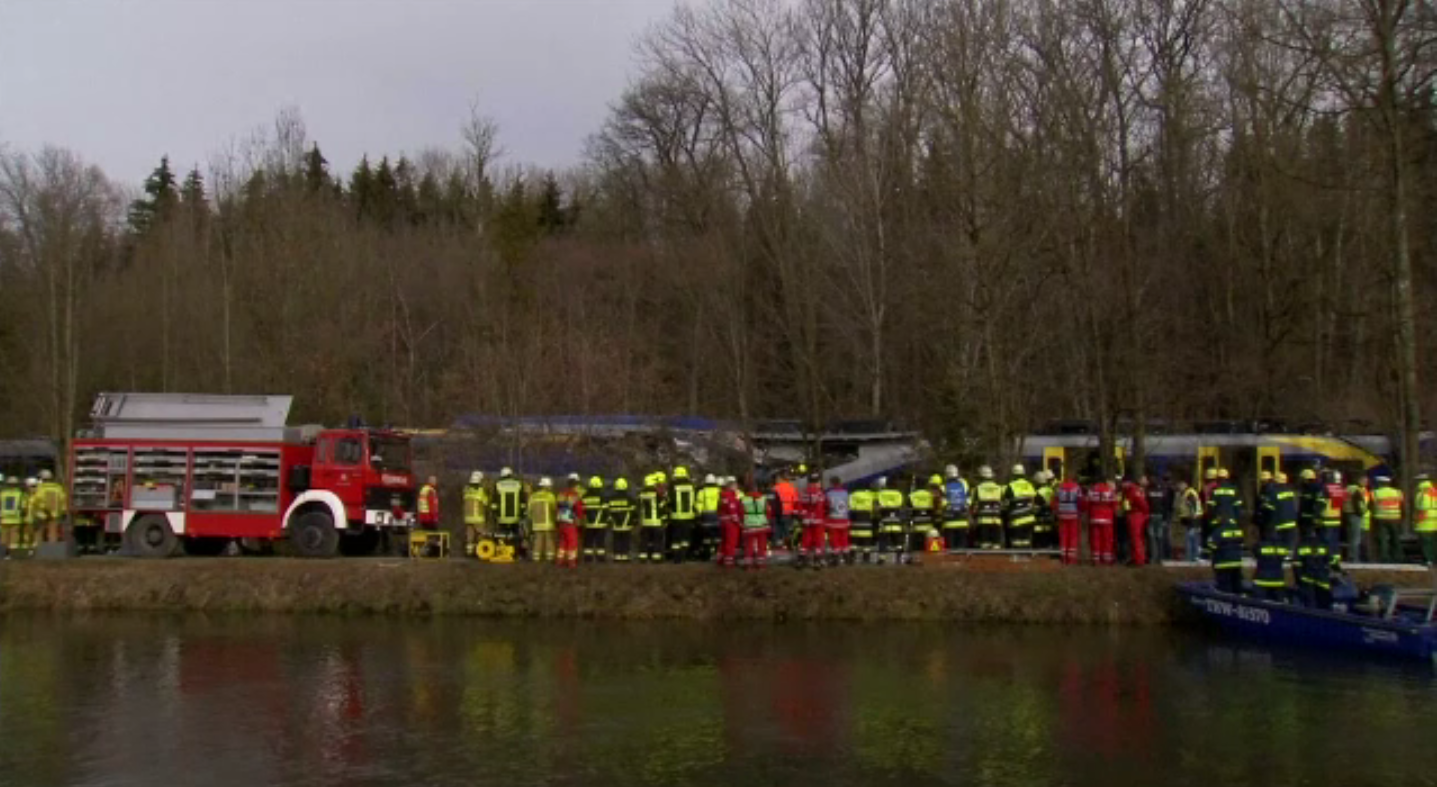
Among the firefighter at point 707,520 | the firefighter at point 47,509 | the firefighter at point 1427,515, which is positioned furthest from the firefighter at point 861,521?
the firefighter at point 47,509

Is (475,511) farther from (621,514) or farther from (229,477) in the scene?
(229,477)

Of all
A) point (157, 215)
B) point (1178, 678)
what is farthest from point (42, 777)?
point (157, 215)

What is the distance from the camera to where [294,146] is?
200ft

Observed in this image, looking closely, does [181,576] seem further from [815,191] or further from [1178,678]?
[815,191]

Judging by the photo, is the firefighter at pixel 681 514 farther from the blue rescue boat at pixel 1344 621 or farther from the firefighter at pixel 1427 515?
the firefighter at pixel 1427 515

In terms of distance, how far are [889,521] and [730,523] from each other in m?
3.17

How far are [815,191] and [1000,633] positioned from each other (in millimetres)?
30890

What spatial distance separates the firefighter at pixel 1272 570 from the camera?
22.8 meters

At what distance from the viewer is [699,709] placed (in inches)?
664

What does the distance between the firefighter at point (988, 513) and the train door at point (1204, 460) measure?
9.50 metres

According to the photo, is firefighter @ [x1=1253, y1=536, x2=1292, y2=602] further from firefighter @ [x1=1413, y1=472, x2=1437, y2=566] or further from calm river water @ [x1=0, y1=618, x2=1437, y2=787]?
firefighter @ [x1=1413, y1=472, x2=1437, y2=566]

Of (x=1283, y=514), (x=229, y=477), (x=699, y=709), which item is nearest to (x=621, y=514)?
(x=229, y=477)

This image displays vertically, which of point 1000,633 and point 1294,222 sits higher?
point 1294,222

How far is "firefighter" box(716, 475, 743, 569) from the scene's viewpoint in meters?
26.2
